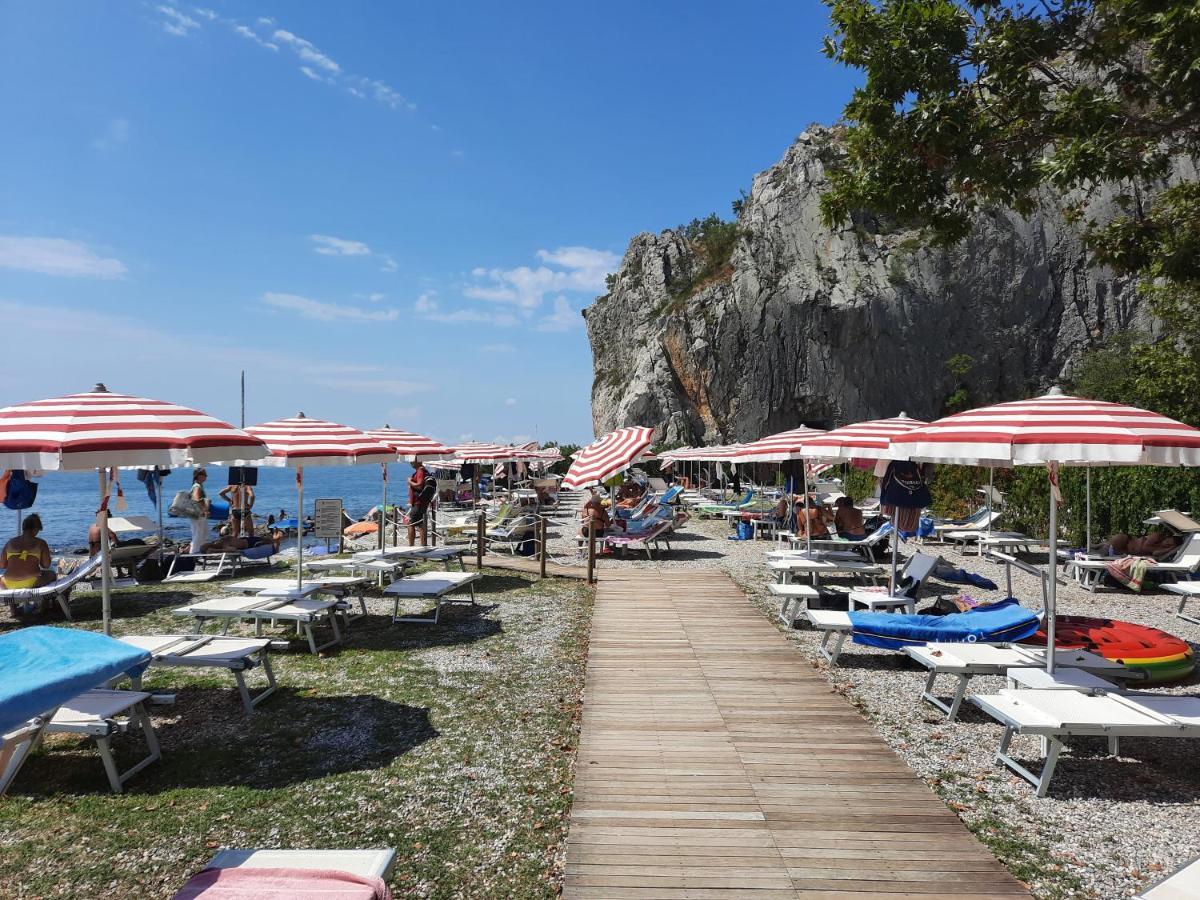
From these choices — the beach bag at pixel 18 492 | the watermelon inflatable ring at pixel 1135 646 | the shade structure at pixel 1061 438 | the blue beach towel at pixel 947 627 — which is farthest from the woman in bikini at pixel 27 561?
the watermelon inflatable ring at pixel 1135 646

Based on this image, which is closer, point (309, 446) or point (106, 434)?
point (106, 434)

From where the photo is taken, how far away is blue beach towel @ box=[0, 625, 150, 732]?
289cm

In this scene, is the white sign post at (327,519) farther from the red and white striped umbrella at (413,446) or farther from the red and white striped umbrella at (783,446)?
the red and white striped umbrella at (783,446)

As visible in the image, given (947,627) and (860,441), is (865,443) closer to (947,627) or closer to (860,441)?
(860,441)

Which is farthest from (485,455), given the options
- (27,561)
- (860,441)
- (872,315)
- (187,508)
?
(872,315)

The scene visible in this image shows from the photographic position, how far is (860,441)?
888cm

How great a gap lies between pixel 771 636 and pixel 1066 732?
3.83 meters

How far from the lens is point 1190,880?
2.64 meters

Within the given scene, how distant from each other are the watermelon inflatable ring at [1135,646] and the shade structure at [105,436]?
24.8ft

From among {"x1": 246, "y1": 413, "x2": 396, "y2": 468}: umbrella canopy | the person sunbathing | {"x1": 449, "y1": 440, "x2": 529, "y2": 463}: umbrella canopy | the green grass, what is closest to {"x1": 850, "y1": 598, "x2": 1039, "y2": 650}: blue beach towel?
the green grass

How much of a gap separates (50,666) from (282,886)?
1.65m

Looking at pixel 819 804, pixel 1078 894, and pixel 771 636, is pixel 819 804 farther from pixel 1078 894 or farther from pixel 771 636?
pixel 771 636

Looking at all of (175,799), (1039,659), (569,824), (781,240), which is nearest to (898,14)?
(1039,659)

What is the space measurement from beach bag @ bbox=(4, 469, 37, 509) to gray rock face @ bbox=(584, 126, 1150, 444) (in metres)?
41.0
